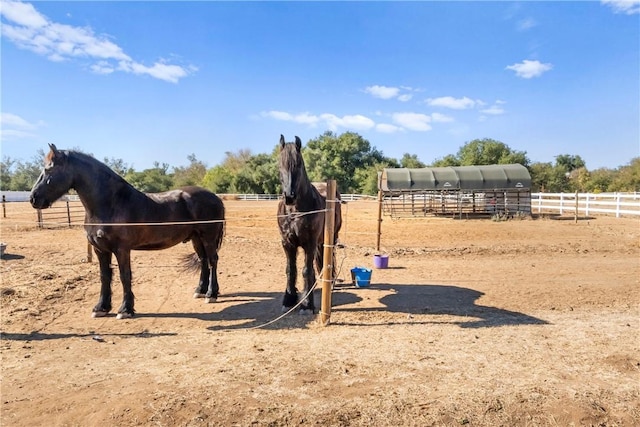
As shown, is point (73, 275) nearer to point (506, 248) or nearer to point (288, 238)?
point (288, 238)

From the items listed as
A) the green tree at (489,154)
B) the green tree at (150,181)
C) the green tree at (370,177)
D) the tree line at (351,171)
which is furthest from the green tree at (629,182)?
the green tree at (150,181)

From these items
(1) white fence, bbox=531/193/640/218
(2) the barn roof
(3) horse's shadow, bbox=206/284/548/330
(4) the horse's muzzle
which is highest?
(2) the barn roof

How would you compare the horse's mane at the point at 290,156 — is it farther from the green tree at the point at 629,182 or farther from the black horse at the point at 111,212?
the green tree at the point at 629,182

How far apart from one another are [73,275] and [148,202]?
2.92 m

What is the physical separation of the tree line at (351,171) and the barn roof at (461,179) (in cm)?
2422

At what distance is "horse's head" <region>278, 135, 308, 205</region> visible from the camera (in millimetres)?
4441

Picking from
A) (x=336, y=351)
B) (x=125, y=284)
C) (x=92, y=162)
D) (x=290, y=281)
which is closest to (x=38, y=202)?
(x=92, y=162)

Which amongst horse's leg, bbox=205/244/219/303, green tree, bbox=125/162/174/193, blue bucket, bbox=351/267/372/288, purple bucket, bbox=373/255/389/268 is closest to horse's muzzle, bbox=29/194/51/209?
horse's leg, bbox=205/244/219/303

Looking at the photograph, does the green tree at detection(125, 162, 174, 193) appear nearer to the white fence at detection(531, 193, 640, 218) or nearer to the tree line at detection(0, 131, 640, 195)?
the tree line at detection(0, 131, 640, 195)

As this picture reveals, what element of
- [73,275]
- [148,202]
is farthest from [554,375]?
[73,275]

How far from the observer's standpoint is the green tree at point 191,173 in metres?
62.7

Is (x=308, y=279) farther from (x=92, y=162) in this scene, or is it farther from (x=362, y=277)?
(x=92, y=162)

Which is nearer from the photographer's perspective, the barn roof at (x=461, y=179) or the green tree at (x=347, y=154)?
the barn roof at (x=461, y=179)

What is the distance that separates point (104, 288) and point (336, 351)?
3.25 metres
